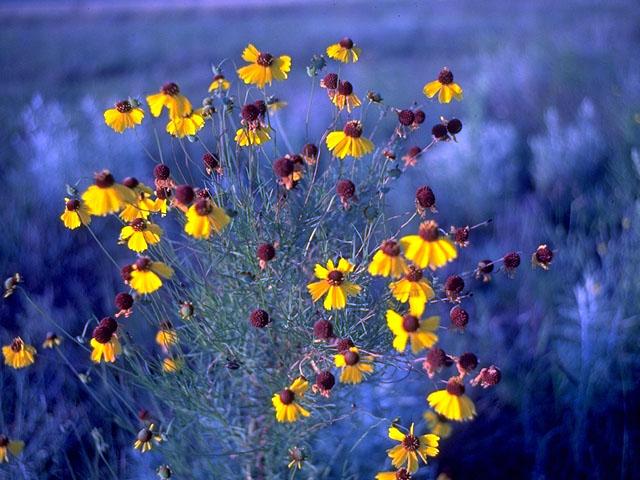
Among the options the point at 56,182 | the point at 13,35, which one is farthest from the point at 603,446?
the point at 13,35

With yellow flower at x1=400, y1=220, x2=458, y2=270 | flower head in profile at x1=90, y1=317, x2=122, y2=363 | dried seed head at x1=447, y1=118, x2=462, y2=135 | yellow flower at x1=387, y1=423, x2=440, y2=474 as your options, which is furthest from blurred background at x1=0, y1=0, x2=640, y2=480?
dried seed head at x1=447, y1=118, x2=462, y2=135

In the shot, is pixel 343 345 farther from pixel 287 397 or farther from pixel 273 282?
pixel 273 282

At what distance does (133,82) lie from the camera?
982 cm

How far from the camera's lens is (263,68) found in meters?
1.69

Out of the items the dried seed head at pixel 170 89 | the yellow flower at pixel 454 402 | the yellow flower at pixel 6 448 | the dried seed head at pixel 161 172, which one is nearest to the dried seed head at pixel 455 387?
the yellow flower at pixel 454 402

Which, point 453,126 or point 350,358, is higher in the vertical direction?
point 453,126

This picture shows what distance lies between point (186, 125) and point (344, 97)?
509mm

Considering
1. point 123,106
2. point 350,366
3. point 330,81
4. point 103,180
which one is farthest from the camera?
point 330,81

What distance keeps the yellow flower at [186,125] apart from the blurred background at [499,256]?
2.38 ft

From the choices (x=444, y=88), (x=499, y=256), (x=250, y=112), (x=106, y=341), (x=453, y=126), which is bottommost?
(x=106, y=341)

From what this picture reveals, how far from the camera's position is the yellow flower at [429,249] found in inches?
51.5

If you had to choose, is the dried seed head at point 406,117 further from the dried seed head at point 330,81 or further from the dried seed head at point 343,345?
the dried seed head at point 343,345

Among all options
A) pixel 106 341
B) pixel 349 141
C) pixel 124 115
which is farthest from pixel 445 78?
pixel 106 341

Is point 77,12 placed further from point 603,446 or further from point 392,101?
point 603,446
